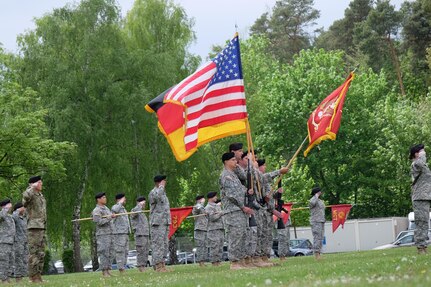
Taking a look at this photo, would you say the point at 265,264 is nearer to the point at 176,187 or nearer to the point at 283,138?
the point at 176,187

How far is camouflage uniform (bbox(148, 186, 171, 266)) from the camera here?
71.1ft

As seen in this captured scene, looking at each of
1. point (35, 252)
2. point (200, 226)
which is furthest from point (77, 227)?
point (35, 252)

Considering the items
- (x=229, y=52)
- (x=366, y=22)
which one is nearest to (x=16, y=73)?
(x=229, y=52)

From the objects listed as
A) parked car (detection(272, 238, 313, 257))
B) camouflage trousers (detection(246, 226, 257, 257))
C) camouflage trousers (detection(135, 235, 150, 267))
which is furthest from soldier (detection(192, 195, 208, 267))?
parked car (detection(272, 238, 313, 257))

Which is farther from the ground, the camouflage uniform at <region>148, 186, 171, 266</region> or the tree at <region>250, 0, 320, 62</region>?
the tree at <region>250, 0, 320, 62</region>

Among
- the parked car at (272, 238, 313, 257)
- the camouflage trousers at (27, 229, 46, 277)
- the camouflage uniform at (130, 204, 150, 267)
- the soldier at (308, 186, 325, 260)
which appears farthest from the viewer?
the parked car at (272, 238, 313, 257)

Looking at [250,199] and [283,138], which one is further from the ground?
[283,138]

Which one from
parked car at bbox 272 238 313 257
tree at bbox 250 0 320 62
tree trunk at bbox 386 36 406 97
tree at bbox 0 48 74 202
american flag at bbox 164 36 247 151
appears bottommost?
parked car at bbox 272 238 313 257

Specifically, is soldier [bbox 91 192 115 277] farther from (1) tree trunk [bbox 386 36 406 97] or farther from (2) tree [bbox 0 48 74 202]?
(1) tree trunk [bbox 386 36 406 97]

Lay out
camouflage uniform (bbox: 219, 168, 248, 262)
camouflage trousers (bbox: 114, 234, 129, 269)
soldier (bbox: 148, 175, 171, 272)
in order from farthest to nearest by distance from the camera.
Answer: camouflage trousers (bbox: 114, 234, 129, 269) < soldier (bbox: 148, 175, 171, 272) < camouflage uniform (bbox: 219, 168, 248, 262)

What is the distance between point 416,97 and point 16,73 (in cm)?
3950

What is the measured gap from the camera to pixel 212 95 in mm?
17469

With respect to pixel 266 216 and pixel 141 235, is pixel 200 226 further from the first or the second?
pixel 266 216

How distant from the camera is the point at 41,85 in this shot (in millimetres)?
40875
